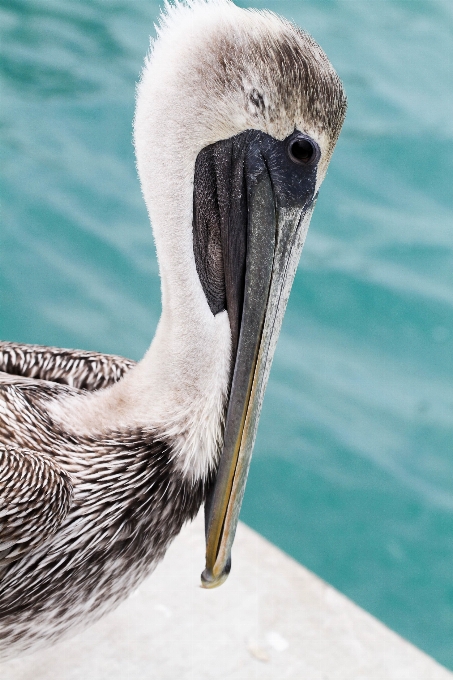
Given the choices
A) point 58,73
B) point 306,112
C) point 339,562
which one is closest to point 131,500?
point 306,112

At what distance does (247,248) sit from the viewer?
60.9 inches

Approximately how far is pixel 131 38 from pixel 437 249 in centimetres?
286

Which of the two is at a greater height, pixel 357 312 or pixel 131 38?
pixel 131 38

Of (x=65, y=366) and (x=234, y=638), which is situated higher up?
(x=65, y=366)

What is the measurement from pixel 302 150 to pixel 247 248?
0.21 meters

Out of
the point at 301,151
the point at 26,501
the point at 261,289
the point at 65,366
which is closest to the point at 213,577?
the point at 26,501

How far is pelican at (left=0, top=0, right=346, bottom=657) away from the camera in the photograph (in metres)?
1.44

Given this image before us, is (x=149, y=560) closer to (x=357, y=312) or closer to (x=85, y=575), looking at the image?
(x=85, y=575)

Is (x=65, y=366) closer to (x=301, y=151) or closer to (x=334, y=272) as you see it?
(x=301, y=151)

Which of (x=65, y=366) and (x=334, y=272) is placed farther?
(x=334, y=272)

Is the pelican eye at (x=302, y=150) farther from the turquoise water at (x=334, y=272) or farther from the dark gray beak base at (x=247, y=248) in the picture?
the turquoise water at (x=334, y=272)

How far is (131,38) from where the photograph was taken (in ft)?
20.4

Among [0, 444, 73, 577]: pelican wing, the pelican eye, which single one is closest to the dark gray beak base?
the pelican eye

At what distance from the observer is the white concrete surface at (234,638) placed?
2.18m
